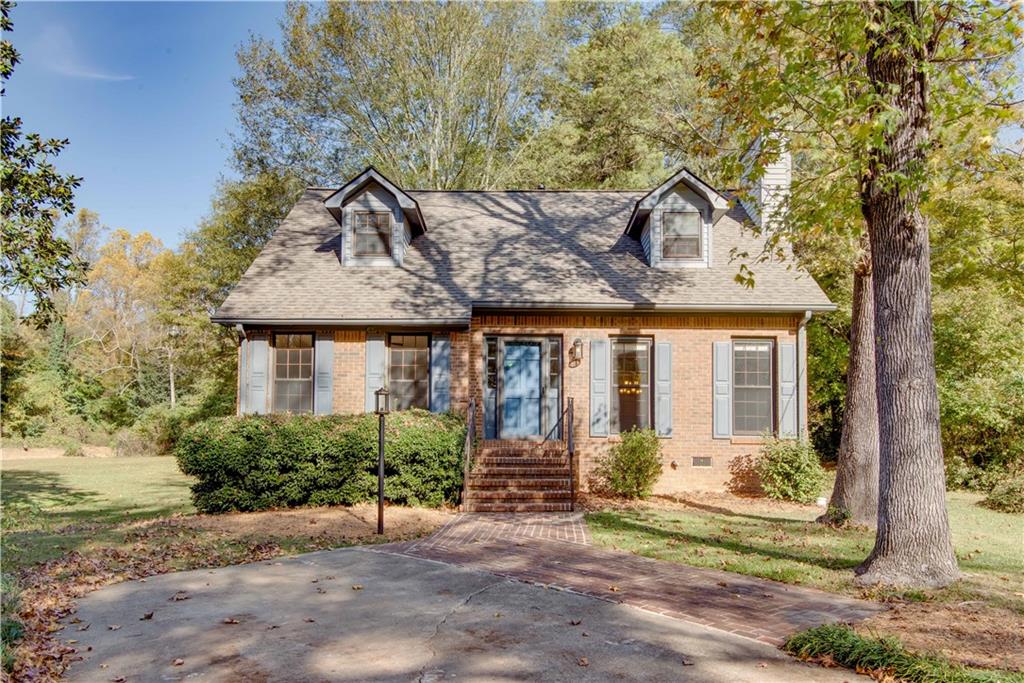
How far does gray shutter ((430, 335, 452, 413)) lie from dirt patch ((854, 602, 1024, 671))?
899 centimetres

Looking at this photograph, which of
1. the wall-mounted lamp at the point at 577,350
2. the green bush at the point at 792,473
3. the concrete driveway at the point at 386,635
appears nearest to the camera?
the concrete driveway at the point at 386,635

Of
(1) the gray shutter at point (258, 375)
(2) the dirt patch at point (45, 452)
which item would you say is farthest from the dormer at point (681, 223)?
(2) the dirt patch at point (45, 452)

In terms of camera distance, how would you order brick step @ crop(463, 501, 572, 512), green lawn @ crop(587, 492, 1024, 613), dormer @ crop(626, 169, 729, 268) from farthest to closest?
dormer @ crop(626, 169, 729, 268), brick step @ crop(463, 501, 572, 512), green lawn @ crop(587, 492, 1024, 613)

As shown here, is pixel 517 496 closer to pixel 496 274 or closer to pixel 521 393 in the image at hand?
pixel 521 393

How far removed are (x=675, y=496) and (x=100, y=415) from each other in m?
24.7

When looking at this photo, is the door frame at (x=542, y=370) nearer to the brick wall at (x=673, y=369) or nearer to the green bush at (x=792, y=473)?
the brick wall at (x=673, y=369)

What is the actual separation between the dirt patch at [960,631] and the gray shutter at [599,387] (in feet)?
25.9

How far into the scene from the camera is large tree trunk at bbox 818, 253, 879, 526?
33.6 feet

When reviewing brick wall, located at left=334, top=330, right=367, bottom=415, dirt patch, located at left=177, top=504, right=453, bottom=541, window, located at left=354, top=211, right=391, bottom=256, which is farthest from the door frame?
dirt patch, located at left=177, top=504, right=453, bottom=541

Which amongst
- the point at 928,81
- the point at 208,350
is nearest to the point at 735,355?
the point at 928,81

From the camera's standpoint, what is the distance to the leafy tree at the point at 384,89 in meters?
24.0

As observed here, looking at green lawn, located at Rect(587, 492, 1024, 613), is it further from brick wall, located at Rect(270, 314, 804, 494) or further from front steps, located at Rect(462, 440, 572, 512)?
brick wall, located at Rect(270, 314, 804, 494)

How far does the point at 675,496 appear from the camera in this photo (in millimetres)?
13234

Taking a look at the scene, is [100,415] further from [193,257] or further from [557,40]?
[557,40]
